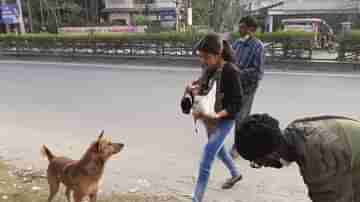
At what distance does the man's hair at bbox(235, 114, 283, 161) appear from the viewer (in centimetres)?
155

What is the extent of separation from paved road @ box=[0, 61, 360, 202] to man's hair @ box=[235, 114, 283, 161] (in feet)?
6.74

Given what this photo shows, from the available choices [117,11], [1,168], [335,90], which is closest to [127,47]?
[335,90]

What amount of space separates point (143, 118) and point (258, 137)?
5.00m

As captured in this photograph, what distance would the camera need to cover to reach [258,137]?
1.55 m

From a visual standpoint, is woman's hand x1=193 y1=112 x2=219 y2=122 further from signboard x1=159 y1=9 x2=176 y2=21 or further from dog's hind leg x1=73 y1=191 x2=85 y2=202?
signboard x1=159 y1=9 x2=176 y2=21

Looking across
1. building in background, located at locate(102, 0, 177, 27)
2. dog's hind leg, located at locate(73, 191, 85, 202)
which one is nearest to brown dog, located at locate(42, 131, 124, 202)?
dog's hind leg, located at locate(73, 191, 85, 202)

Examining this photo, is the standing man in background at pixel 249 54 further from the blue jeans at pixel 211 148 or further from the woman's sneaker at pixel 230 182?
the blue jeans at pixel 211 148

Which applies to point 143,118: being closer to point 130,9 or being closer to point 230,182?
point 230,182

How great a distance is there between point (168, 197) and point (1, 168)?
213 centimetres

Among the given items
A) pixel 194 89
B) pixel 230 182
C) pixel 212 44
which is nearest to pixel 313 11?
pixel 230 182

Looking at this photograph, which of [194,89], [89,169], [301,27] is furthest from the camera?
[301,27]

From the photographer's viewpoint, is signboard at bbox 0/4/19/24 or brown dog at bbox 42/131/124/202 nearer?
brown dog at bbox 42/131/124/202

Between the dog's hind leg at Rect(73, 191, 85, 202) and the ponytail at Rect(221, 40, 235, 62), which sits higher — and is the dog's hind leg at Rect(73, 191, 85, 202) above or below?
below

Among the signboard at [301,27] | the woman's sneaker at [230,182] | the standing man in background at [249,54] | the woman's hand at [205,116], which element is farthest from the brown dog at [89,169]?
the signboard at [301,27]
